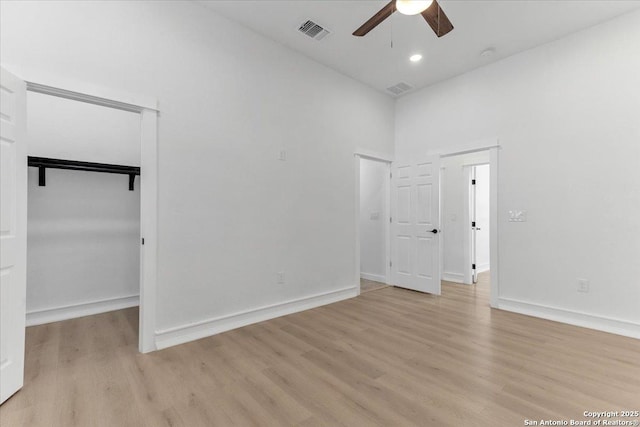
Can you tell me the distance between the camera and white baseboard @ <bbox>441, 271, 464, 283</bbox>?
537cm

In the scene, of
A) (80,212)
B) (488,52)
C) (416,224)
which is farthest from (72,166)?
(488,52)

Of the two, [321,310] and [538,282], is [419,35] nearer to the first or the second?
[538,282]

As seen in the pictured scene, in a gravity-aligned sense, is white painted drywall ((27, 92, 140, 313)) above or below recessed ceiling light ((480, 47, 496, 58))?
below

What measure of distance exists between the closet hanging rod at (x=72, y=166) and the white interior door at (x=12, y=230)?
140cm

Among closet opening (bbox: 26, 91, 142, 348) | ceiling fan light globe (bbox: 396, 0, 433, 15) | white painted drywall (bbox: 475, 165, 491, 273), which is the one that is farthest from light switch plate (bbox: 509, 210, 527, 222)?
closet opening (bbox: 26, 91, 142, 348)

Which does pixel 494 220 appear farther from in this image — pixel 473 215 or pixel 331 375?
pixel 331 375

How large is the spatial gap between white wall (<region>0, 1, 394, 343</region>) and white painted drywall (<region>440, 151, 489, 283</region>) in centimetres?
237

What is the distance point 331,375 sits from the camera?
2215 millimetres

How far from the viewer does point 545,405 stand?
1849 mm

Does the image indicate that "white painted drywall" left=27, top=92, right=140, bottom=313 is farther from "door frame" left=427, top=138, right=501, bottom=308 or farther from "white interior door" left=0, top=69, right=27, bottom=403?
"door frame" left=427, top=138, right=501, bottom=308

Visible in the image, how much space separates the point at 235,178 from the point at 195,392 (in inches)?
80.4

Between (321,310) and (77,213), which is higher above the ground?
(77,213)

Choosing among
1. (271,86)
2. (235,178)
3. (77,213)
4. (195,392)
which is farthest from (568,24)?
(77,213)

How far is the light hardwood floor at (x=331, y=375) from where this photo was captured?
1770 mm
